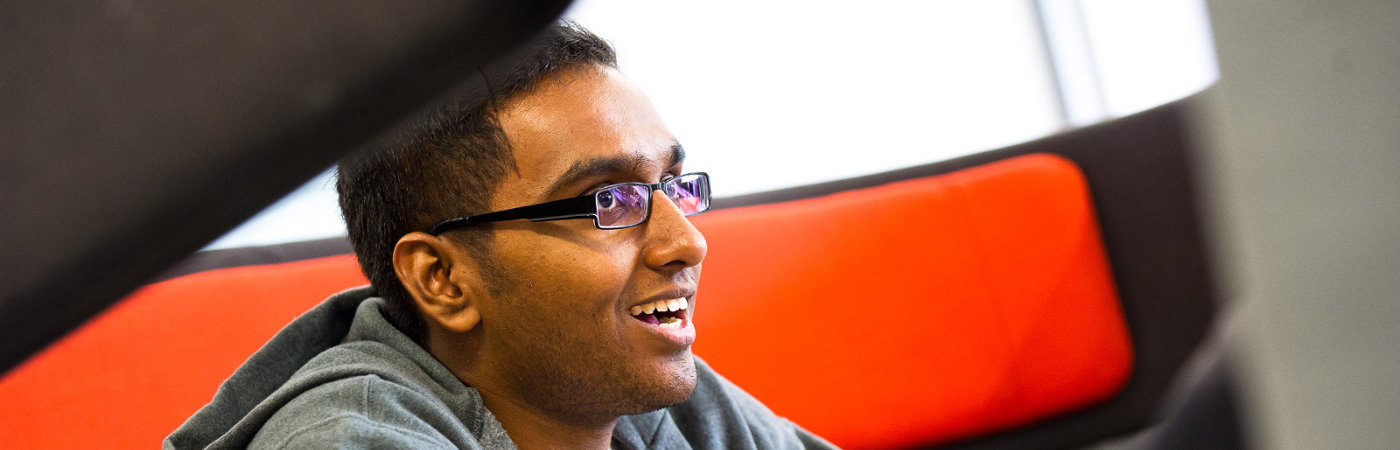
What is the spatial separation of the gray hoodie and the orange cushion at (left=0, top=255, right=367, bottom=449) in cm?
Answer: 31

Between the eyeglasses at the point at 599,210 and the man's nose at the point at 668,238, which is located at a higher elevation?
the eyeglasses at the point at 599,210

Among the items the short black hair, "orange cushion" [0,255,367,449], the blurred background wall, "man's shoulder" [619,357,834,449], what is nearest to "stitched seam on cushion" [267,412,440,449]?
the short black hair

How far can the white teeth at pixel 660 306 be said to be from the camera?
1119 mm

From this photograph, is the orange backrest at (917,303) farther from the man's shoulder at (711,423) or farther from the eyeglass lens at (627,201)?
the eyeglass lens at (627,201)

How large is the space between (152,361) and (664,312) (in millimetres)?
714

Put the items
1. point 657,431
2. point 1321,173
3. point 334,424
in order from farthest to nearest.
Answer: point 657,431 → point 334,424 → point 1321,173

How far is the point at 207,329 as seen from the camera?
1.43 metres

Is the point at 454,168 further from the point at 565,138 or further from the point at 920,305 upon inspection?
the point at 920,305

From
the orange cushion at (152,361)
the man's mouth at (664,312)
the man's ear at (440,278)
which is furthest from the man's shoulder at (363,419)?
the orange cushion at (152,361)

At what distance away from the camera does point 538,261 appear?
109cm

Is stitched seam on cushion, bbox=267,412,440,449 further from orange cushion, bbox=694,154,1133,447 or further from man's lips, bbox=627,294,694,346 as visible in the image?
orange cushion, bbox=694,154,1133,447

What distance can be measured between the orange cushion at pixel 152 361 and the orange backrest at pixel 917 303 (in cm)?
5

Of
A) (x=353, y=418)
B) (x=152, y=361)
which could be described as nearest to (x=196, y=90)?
(x=353, y=418)

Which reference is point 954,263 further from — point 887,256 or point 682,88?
point 682,88
